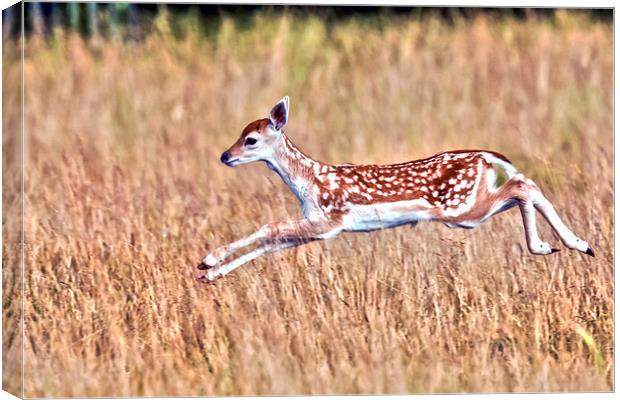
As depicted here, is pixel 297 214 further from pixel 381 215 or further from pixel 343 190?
pixel 381 215

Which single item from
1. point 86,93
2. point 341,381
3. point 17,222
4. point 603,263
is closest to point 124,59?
point 86,93

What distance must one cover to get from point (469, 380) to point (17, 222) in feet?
8.39

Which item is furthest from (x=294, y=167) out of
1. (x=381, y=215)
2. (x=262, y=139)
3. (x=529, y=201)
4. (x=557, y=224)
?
(x=557, y=224)

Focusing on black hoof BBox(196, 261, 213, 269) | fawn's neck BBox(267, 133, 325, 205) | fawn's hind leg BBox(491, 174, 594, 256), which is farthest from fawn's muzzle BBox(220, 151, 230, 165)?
fawn's hind leg BBox(491, 174, 594, 256)

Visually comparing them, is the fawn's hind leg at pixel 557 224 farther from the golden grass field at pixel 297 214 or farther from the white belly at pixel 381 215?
the white belly at pixel 381 215

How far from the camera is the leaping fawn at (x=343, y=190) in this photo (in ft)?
35.7

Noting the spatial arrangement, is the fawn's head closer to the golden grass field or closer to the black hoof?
the golden grass field

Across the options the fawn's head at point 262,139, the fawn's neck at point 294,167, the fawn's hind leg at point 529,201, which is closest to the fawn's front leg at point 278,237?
the fawn's neck at point 294,167

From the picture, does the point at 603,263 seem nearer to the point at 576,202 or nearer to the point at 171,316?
the point at 576,202

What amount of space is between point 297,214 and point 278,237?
0.55 ft

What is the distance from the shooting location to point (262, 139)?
430 inches

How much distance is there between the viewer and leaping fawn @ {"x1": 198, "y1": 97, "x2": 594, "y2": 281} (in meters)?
10.9

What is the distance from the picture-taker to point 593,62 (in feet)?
36.8

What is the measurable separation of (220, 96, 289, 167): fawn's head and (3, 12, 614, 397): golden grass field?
0.22 feet
